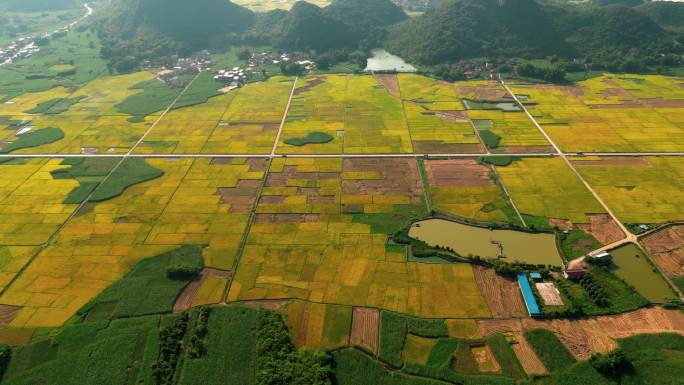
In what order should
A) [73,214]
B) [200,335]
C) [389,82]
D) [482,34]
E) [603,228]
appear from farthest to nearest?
[482,34]
[389,82]
[73,214]
[603,228]
[200,335]

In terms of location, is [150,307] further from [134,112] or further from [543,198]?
[134,112]

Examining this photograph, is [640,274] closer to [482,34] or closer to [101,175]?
[101,175]

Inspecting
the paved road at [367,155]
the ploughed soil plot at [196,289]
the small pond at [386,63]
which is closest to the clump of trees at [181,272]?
the ploughed soil plot at [196,289]

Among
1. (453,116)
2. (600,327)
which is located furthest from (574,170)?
(600,327)

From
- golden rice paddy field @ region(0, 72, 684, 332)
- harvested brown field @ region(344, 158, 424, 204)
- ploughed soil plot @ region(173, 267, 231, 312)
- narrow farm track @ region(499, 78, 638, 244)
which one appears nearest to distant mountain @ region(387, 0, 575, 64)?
golden rice paddy field @ region(0, 72, 684, 332)

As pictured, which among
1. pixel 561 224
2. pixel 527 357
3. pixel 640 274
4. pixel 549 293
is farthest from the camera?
pixel 561 224

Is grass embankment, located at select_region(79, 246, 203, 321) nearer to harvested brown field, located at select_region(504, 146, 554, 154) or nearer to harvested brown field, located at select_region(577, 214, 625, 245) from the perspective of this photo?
harvested brown field, located at select_region(577, 214, 625, 245)

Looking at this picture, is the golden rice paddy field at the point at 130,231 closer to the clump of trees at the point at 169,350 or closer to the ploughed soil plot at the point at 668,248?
the clump of trees at the point at 169,350
